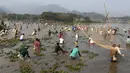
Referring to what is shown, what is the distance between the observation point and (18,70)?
59.0 feet

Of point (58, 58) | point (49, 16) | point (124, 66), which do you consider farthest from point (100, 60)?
point (49, 16)

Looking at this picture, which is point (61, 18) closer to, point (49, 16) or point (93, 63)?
point (49, 16)

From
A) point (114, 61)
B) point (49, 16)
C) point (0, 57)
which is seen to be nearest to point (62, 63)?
point (114, 61)

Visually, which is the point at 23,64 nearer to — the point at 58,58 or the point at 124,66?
the point at 58,58

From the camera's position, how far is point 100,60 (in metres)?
21.9

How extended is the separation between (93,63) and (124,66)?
292 centimetres

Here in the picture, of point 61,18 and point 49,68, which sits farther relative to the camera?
point 61,18

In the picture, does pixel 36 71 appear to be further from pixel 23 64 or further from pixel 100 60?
pixel 100 60

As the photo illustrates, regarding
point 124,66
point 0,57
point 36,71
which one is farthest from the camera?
point 0,57

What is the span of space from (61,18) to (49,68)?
13492cm

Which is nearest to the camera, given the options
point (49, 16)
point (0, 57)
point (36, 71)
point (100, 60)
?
point (36, 71)

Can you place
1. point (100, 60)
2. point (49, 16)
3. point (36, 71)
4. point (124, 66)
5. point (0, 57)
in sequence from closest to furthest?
point (36, 71)
point (124, 66)
point (100, 60)
point (0, 57)
point (49, 16)

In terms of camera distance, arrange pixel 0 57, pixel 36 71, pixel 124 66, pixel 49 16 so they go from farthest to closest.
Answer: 1. pixel 49 16
2. pixel 0 57
3. pixel 124 66
4. pixel 36 71

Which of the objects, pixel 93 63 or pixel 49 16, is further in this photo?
pixel 49 16
